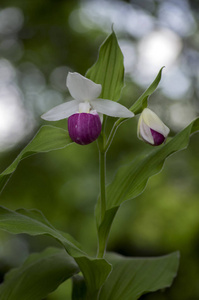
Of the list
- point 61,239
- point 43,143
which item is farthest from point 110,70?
point 61,239

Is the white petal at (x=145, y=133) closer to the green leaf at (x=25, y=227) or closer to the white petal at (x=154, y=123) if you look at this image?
the white petal at (x=154, y=123)

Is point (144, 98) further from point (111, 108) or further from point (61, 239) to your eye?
point (61, 239)

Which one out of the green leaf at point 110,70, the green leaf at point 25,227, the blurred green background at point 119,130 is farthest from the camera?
the blurred green background at point 119,130

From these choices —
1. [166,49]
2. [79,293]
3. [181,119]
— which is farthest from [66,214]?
[79,293]

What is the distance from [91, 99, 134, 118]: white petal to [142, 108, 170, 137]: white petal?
1.5 inches

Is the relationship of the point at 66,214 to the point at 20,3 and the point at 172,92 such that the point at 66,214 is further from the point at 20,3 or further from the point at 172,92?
the point at 20,3

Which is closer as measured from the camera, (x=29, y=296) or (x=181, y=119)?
(x=29, y=296)

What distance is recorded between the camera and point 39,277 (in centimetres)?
81

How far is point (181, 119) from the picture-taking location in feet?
11.5

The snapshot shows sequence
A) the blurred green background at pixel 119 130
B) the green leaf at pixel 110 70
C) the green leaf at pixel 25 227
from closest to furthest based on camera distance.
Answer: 1. the green leaf at pixel 25 227
2. the green leaf at pixel 110 70
3. the blurred green background at pixel 119 130

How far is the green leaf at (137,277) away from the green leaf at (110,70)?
0.39 meters

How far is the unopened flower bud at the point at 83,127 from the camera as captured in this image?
674mm

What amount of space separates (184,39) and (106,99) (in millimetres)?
3296

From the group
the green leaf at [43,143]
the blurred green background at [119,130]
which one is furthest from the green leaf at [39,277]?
the blurred green background at [119,130]
